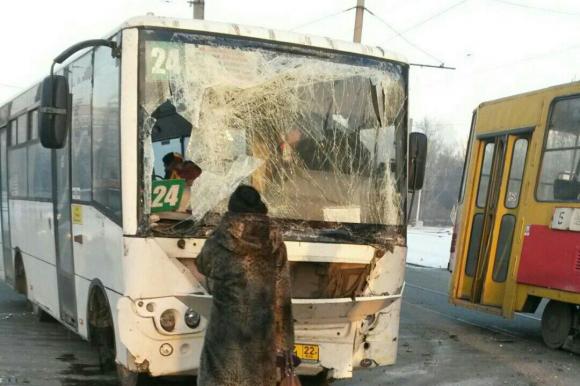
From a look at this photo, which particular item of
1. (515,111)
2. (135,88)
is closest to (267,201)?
(135,88)

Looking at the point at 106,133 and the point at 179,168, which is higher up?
the point at 106,133

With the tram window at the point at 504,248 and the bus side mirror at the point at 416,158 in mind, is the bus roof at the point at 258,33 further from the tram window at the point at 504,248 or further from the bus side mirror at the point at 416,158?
the tram window at the point at 504,248

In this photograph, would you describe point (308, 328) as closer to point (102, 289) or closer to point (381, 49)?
point (102, 289)

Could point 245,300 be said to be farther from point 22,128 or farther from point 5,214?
point 5,214

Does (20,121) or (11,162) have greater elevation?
(20,121)

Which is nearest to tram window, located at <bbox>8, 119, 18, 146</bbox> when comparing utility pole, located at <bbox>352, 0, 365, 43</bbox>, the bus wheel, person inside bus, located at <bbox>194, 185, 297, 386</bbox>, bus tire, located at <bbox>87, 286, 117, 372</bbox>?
bus tire, located at <bbox>87, 286, 117, 372</bbox>

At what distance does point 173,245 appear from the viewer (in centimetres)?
489

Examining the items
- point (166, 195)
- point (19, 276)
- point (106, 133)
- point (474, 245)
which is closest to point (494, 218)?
point (474, 245)

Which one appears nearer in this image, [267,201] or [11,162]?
[267,201]

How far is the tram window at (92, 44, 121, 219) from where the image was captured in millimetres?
5184

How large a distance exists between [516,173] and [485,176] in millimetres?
691

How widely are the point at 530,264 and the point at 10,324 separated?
6.96 metres

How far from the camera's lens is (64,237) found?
695cm

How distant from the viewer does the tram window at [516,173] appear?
30.1 feet
